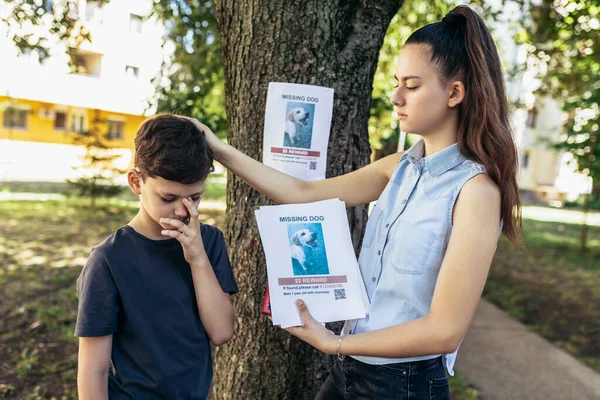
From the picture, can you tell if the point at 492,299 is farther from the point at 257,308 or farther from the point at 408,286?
the point at 408,286

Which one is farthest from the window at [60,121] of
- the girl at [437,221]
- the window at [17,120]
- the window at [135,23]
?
the girl at [437,221]

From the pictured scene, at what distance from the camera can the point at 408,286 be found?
162 centimetres

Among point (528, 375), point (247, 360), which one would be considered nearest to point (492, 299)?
point (528, 375)

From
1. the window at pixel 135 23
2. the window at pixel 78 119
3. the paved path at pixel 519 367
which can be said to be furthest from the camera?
the window at pixel 78 119

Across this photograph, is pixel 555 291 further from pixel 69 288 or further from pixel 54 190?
pixel 54 190

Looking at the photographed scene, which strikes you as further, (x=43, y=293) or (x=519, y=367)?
(x=43, y=293)

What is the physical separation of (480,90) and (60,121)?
981 inches

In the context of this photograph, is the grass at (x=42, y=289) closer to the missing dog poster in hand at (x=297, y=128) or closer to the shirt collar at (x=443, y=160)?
the missing dog poster in hand at (x=297, y=128)

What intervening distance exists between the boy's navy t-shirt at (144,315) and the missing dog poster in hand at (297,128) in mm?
792

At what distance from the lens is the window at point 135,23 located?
5786 millimetres

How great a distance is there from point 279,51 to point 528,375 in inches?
146

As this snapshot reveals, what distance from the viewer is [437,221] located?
1.58 m

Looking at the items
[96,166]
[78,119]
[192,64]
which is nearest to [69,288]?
[192,64]

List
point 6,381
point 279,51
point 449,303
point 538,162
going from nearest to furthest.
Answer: point 449,303
point 279,51
point 6,381
point 538,162
